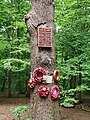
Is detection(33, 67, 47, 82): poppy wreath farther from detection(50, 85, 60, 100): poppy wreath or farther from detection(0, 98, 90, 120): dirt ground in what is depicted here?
detection(0, 98, 90, 120): dirt ground

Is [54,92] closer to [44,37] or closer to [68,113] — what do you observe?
[44,37]

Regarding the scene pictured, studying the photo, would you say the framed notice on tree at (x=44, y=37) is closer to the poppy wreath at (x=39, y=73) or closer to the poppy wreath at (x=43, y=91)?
the poppy wreath at (x=39, y=73)

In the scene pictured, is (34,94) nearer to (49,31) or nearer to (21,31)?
(49,31)

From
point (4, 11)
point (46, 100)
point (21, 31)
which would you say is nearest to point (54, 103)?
point (46, 100)

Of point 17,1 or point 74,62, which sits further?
point 17,1

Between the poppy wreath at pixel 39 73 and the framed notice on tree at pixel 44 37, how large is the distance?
1.25ft

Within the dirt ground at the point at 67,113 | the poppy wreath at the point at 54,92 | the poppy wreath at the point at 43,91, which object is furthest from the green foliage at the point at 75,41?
the poppy wreath at the point at 43,91

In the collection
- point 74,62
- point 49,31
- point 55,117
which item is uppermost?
point 49,31

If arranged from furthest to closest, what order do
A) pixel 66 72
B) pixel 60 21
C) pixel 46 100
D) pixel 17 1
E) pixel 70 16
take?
pixel 17 1 → pixel 60 21 → pixel 70 16 → pixel 66 72 → pixel 46 100

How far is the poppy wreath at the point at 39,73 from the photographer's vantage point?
9.97 ft

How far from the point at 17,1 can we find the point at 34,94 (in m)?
8.81

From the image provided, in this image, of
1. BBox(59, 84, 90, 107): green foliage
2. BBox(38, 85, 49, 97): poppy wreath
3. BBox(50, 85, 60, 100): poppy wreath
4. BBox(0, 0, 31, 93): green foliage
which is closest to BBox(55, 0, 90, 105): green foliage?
BBox(59, 84, 90, 107): green foliage

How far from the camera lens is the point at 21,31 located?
1151cm

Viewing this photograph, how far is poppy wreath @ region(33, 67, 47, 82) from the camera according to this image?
3039 mm
